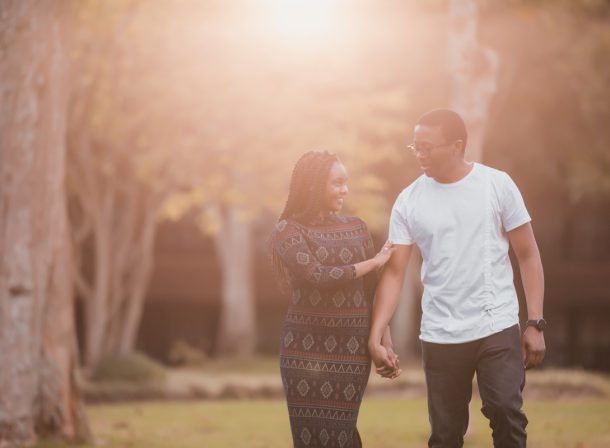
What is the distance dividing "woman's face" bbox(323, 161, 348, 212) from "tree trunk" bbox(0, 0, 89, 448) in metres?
4.68

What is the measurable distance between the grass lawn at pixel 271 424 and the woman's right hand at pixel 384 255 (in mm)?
Result: 5422

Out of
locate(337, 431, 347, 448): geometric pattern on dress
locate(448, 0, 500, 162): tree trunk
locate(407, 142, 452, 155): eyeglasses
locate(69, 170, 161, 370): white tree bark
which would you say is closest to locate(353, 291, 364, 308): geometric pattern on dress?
locate(337, 431, 347, 448): geometric pattern on dress

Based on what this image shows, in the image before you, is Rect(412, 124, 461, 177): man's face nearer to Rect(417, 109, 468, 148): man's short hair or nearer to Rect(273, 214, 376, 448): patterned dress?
Rect(417, 109, 468, 148): man's short hair

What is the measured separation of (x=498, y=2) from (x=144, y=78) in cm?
745

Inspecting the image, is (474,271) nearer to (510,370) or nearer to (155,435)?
(510,370)

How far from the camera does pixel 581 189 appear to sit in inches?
957

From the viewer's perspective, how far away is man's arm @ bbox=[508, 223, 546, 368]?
232 inches

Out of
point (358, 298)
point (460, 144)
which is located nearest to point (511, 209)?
point (460, 144)

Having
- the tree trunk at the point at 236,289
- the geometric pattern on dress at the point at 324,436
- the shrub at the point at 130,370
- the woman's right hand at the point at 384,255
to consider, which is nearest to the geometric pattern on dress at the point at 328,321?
the woman's right hand at the point at 384,255

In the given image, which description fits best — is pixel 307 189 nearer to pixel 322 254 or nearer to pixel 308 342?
pixel 322 254

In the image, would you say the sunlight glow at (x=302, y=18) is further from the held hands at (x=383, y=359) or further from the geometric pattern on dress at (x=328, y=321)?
the held hands at (x=383, y=359)

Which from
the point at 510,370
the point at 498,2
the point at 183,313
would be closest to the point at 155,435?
the point at 510,370

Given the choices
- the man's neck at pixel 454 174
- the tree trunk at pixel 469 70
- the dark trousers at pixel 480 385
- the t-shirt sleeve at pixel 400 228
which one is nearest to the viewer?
the dark trousers at pixel 480 385

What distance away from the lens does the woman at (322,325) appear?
602 centimetres
